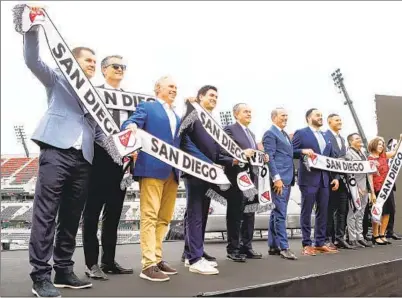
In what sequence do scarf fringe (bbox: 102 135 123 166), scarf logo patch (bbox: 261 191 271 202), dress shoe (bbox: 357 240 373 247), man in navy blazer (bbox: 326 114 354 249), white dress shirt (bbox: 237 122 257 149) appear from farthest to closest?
1. dress shoe (bbox: 357 240 373 247)
2. man in navy blazer (bbox: 326 114 354 249)
3. white dress shirt (bbox: 237 122 257 149)
4. scarf logo patch (bbox: 261 191 271 202)
5. scarf fringe (bbox: 102 135 123 166)

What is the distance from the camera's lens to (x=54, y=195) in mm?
1974

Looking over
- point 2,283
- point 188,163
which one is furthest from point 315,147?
point 2,283

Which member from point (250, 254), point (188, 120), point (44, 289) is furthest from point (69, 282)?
point (250, 254)

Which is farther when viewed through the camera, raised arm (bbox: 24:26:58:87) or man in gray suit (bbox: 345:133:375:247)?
man in gray suit (bbox: 345:133:375:247)

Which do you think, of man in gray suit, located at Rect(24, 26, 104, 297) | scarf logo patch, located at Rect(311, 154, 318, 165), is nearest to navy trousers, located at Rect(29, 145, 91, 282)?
man in gray suit, located at Rect(24, 26, 104, 297)

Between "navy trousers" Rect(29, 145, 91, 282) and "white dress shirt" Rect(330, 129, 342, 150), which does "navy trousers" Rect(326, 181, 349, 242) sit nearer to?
"white dress shirt" Rect(330, 129, 342, 150)

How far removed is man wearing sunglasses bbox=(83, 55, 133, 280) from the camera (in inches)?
Answer: 93.4

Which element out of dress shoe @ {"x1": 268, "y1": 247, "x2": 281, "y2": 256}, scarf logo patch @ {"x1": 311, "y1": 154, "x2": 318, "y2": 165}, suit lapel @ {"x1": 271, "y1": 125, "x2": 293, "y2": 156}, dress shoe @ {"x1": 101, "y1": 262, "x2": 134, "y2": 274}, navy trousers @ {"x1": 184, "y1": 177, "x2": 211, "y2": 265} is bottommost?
dress shoe @ {"x1": 268, "y1": 247, "x2": 281, "y2": 256}

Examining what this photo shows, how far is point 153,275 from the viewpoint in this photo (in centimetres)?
222

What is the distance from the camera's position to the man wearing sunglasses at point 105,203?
2.37 metres

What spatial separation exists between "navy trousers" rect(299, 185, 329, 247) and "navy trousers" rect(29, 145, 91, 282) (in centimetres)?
216

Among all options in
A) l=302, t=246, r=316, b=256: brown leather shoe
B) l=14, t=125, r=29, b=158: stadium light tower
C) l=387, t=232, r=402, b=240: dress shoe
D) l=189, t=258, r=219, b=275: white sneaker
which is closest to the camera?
l=189, t=258, r=219, b=275: white sneaker

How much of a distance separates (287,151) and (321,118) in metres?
0.59

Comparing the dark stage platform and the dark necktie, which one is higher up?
the dark necktie
